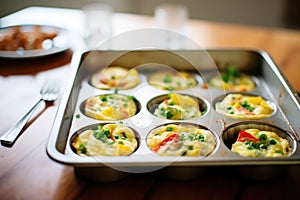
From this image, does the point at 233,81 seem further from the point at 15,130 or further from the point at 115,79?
the point at 15,130

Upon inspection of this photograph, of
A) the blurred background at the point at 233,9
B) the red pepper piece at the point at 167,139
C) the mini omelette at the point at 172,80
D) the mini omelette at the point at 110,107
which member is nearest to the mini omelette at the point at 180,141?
the red pepper piece at the point at 167,139

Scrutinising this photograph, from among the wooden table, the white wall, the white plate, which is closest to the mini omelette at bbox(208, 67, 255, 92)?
the wooden table

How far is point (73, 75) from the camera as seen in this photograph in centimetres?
179

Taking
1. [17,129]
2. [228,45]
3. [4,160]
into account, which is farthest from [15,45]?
[228,45]

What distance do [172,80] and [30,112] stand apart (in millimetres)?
728

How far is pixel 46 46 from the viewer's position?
243cm

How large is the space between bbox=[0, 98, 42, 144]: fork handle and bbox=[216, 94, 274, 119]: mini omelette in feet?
2.59

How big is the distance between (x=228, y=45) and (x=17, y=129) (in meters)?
1.47

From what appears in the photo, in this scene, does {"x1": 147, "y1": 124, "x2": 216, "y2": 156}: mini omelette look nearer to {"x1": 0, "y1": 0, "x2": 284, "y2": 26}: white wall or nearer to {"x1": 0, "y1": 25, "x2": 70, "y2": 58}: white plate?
{"x1": 0, "y1": 25, "x2": 70, "y2": 58}: white plate

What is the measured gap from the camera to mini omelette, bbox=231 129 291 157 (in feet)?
4.78

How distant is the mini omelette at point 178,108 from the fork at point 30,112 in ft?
1.60

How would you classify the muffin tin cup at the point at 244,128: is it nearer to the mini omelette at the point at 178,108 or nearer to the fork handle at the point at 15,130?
the mini omelette at the point at 178,108

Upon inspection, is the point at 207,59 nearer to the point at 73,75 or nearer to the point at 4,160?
the point at 73,75

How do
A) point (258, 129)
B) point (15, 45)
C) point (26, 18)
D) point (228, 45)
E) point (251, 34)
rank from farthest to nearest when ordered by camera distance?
point (26, 18)
point (251, 34)
point (228, 45)
point (15, 45)
point (258, 129)
